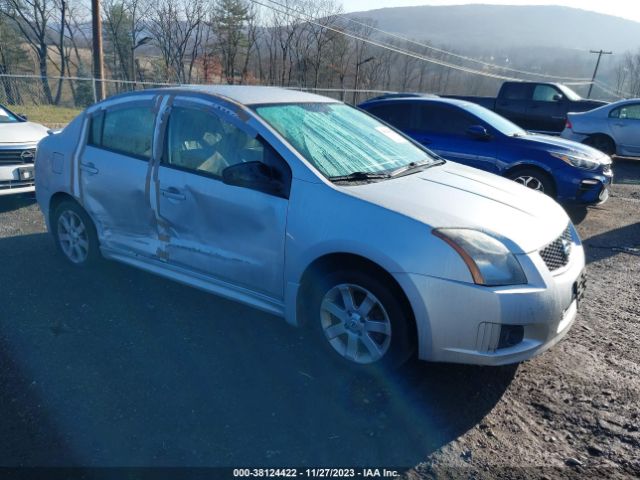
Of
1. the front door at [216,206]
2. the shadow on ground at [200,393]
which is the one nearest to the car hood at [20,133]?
the shadow on ground at [200,393]

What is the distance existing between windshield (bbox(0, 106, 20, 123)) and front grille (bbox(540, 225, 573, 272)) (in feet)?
25.2

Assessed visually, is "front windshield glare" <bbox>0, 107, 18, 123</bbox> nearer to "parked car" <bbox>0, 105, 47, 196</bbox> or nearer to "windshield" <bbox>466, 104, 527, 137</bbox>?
"parked car" <bbox>0, 105, 47, 196</bbox>

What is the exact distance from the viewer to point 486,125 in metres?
7.14

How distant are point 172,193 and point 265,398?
1.63m

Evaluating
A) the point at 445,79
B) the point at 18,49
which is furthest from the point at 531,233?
the point at 445,79

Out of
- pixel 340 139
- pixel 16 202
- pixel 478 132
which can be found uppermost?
pixel 340 139

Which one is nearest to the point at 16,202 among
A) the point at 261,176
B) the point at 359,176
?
the point at 261,176

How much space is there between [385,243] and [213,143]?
1.54m

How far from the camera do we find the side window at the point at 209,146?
3.32 m

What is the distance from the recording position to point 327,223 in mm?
2973

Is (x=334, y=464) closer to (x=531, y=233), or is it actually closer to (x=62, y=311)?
(x=531, y=233)

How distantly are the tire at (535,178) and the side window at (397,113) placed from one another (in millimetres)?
1810

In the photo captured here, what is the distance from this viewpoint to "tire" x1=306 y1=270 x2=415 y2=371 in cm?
286

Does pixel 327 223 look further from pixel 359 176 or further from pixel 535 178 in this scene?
pixel 535 178
